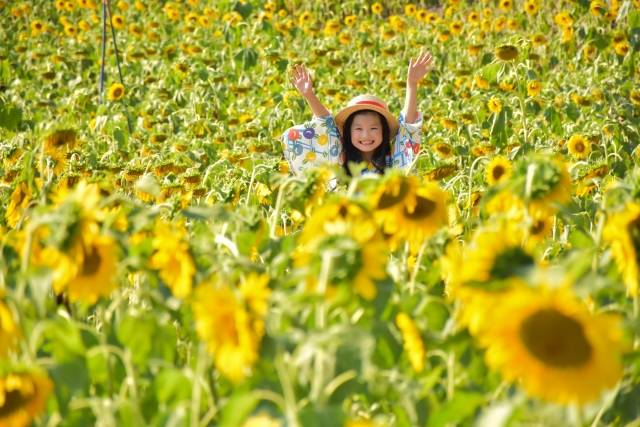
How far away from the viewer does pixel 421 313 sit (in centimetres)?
114

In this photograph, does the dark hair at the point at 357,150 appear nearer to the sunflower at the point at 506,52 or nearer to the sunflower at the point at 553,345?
the sunflower at the point at 506,52

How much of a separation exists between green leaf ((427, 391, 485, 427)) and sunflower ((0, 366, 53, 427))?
0.43m

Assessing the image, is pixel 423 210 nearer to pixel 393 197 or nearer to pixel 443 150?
pixel 393 197

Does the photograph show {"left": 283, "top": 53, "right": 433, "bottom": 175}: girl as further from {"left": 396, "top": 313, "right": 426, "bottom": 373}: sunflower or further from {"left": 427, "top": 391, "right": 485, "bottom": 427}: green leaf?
{"left": 427, "top": 391, "right": 485, "bottom": 427}: green leaf

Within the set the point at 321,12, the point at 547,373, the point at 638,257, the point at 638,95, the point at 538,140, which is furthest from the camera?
the point at 321,12

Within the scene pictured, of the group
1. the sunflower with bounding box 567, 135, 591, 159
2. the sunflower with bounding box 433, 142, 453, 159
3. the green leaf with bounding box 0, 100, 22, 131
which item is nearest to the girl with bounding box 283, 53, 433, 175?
the sunflower with bounding box 433, 142, 453, 159

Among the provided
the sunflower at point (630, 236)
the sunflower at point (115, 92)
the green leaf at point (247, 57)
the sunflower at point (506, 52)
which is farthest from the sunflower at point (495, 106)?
the sunflower at point (630, 236)

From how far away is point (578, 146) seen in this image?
2908 millimetres

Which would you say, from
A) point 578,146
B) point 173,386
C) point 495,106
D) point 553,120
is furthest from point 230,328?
point 553,120

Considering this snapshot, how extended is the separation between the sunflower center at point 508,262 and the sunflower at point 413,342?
150mm

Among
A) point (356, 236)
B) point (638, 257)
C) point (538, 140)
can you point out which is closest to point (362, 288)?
point (356, 236)

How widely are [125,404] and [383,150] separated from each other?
2.09 metres

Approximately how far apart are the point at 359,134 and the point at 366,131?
0.08ft

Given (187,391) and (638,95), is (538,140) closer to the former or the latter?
(638,95)
